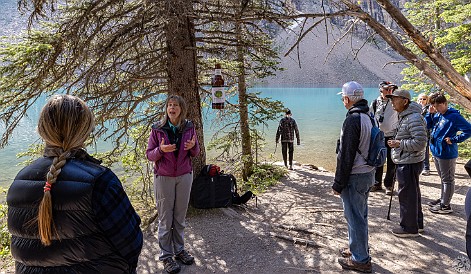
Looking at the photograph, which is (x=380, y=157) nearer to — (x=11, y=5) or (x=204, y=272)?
(x=204, y=272)

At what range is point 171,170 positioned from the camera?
11.9 ft

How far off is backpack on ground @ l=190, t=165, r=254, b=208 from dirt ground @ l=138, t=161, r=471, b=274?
14cm

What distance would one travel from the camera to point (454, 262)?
3682 millimetres

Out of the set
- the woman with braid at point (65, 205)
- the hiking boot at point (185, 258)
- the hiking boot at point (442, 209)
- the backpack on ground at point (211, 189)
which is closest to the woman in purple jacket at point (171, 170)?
the hiking boot at point (185, 258)

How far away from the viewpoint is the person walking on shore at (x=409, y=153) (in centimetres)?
410

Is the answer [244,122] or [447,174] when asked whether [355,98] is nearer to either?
[447,174]

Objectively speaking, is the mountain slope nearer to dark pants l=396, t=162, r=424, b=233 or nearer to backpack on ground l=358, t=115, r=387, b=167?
dark pants l=396, t=162, r=424, b=233

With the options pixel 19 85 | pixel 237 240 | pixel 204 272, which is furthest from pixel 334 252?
pixel 19 85

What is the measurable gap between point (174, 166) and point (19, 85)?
2732 mm

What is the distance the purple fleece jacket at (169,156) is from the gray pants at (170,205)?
0.07m

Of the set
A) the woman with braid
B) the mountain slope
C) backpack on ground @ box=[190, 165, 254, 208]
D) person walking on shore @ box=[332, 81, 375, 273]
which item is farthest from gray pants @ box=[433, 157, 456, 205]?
the mountain slope

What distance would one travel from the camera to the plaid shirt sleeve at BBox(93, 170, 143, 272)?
156 centimetres

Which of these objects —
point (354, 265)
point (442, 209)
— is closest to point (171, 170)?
point (354, 265)

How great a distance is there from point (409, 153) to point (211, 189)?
9.42ft
